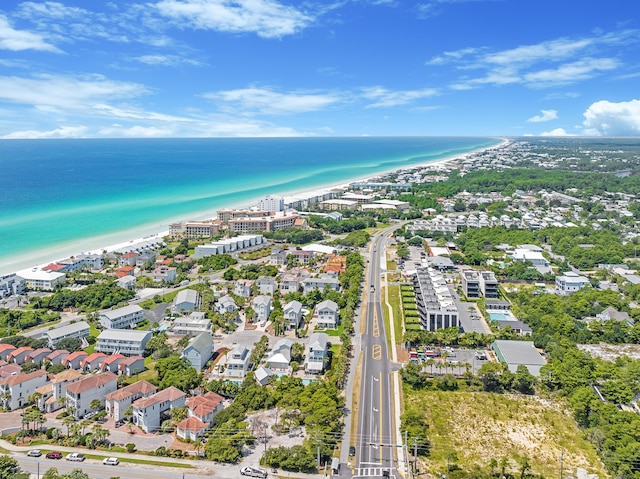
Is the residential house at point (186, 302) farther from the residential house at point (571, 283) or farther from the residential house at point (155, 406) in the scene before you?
the residential house at point (571, 283)

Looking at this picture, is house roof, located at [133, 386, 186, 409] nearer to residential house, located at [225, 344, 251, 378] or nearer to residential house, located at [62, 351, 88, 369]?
residential house, located at [225, 344, 251, 378]

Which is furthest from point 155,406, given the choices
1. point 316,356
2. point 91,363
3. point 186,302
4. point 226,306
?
point 186,302

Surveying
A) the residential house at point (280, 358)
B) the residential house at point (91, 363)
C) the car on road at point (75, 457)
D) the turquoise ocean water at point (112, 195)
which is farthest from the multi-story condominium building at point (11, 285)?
the residential house at point (280, 358)

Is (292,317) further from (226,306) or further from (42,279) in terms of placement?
(42,279)

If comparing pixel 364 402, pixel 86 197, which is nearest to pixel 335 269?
pixel 364 402

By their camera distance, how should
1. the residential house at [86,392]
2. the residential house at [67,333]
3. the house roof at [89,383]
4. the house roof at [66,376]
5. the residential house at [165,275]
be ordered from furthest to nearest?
the residential house at [165,275] < the residential house at [67,333] < the house roof at [66,376] < the house roof at [89,383] < the residential house at [86,392]

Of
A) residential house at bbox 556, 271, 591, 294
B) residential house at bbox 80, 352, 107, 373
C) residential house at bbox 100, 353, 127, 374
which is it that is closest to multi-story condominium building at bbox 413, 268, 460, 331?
residential house at bbox 556, 271, 591, 294
